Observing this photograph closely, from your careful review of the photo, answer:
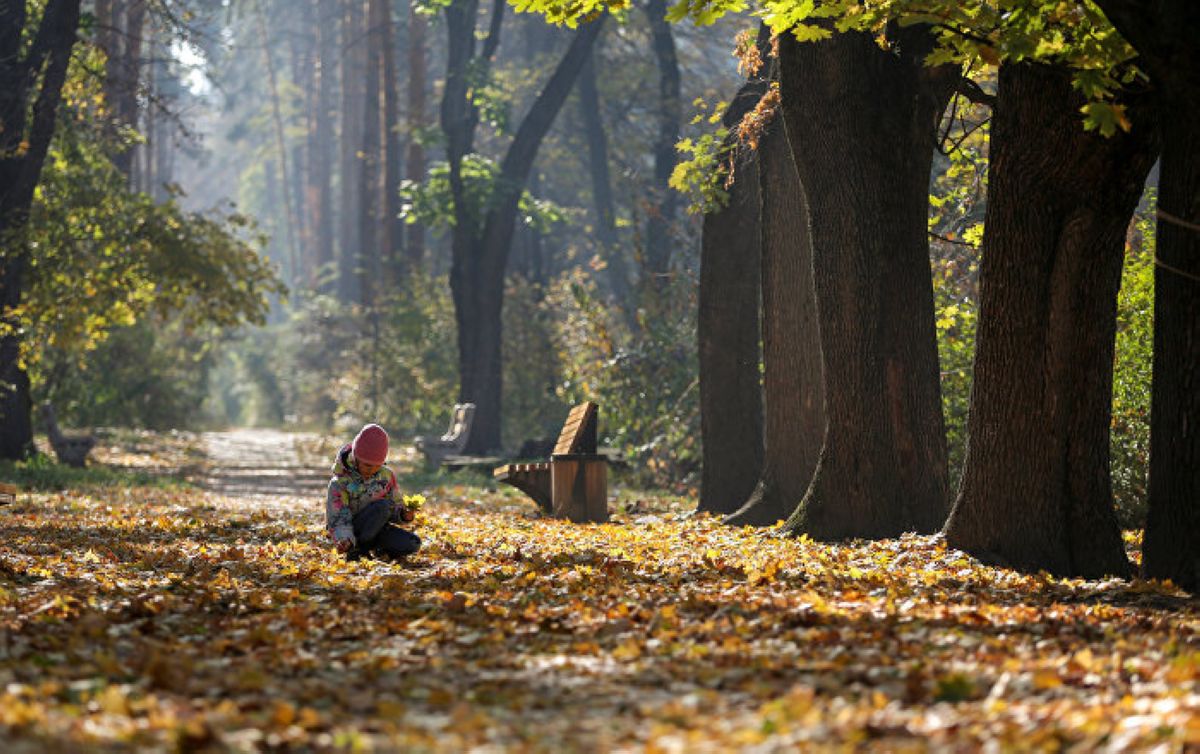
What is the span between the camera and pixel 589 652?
6582 millimetres

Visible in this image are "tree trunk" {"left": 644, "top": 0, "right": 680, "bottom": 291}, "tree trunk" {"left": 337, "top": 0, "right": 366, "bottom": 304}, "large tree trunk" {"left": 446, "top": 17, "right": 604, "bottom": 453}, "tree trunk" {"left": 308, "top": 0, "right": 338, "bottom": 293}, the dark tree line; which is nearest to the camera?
the dark tree line

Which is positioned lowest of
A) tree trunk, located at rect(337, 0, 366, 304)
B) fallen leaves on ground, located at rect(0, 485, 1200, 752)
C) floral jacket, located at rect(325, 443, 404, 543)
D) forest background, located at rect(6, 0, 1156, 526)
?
fallen leaves on ground, located at rect(0, 485, 1200, 752)

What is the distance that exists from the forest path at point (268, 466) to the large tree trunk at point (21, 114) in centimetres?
367

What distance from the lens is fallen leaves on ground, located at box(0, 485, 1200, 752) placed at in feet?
16.1

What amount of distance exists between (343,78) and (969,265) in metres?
40.4

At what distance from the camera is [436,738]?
4871 mm

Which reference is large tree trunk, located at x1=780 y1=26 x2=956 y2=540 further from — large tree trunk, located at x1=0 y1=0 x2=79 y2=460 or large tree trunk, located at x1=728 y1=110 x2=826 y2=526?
large tree trunk, located at x1=0 y1=0 x2=79 y2=460

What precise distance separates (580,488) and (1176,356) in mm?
7912

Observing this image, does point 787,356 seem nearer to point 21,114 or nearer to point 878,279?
point 878,279

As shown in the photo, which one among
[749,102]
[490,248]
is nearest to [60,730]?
[749,102]

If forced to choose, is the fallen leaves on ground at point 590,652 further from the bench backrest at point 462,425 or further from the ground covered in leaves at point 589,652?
the bench backrest at point 462,425

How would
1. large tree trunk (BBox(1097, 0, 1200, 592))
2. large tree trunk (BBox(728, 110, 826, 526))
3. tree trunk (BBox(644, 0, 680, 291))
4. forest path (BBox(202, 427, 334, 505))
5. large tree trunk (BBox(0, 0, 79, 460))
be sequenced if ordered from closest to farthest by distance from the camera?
large tree trunk (BBox(1097, 0, 1200, 592)) → large tree trunk (BBox(728, 110, 826, 526)) → large tree trunk (BBox(0, 0, 79, 460)) → forest path (BBox(202, 427, 334, 505)) → tree trunk (BBox(644, 0, 680, 291))

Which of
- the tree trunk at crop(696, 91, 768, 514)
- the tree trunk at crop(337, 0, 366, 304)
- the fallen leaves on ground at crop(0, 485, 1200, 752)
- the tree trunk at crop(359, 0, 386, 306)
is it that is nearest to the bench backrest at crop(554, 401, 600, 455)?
the tree trunk at crop(696, 91, 768, 514)

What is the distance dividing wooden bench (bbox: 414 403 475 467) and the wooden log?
9156mm
